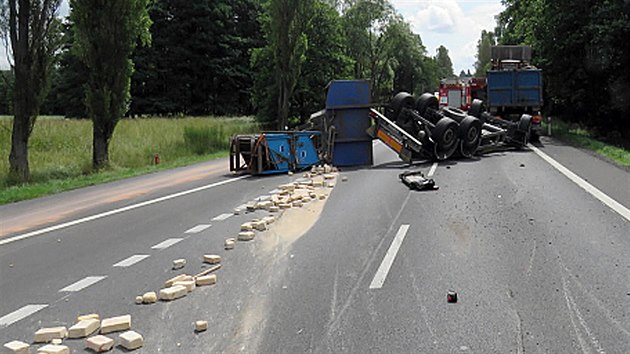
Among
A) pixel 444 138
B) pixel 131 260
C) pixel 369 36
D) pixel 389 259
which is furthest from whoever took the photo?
pixel 369 36

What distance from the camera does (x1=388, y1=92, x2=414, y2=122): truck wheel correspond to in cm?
2052

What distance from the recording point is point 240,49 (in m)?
70.6

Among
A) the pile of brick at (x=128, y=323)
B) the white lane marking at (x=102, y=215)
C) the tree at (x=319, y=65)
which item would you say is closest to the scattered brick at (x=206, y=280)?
the pile of brick at (x=128, y=323)

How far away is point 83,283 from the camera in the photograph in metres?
7.13

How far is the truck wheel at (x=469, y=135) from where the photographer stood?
800 inches

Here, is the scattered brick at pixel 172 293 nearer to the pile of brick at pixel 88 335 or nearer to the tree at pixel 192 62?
the pile of brick at pixel 88 335

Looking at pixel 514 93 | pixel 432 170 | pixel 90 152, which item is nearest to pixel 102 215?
pixel 432 170

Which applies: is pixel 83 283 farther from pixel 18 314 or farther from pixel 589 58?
pixel 589 58

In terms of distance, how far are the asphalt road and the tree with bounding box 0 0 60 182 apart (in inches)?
200

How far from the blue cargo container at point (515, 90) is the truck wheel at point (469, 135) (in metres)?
8.51

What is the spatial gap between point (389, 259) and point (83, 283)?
3.50 m

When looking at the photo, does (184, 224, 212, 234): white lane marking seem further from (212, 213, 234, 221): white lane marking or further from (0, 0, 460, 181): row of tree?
(0, 0, 460, 181): row of tree

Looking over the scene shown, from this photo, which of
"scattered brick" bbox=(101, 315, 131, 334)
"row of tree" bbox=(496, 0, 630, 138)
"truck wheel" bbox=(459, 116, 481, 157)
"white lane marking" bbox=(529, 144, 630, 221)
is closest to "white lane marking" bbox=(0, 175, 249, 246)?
"scattered brick" bbox=(101, 315, 131, 334)

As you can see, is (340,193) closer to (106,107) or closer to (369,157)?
(369,157)
